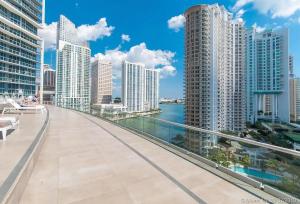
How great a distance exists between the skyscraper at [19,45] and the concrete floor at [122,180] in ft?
119

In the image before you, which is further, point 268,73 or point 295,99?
point 295,99

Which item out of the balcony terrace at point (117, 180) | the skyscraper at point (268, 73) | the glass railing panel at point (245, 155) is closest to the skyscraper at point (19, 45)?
the balcony terrace at point (117, 180)

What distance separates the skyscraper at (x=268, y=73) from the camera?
270 feet

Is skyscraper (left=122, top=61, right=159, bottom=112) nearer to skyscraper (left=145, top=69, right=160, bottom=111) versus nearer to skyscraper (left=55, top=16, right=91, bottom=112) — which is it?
skyscraper (left=145, top=69, right=160, bottom=111)

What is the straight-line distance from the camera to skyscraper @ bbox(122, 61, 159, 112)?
80562mm

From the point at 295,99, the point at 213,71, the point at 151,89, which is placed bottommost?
the point at 295,99

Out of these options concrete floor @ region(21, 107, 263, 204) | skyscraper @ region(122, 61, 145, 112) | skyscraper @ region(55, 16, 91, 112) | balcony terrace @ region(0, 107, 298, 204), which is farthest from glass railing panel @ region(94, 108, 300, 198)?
skyscraper @ region(122, 61, 145, 112)

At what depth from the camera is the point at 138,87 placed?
84.1 metres

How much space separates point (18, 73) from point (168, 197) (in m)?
43.7

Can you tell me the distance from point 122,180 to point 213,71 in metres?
53.4

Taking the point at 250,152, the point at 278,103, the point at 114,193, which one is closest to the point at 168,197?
the point at 114,193

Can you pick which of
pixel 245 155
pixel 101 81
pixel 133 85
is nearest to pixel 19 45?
pixel 101 81

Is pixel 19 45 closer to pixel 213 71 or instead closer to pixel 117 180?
pixel 117 180

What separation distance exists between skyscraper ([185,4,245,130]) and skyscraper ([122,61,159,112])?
29.6 meters
